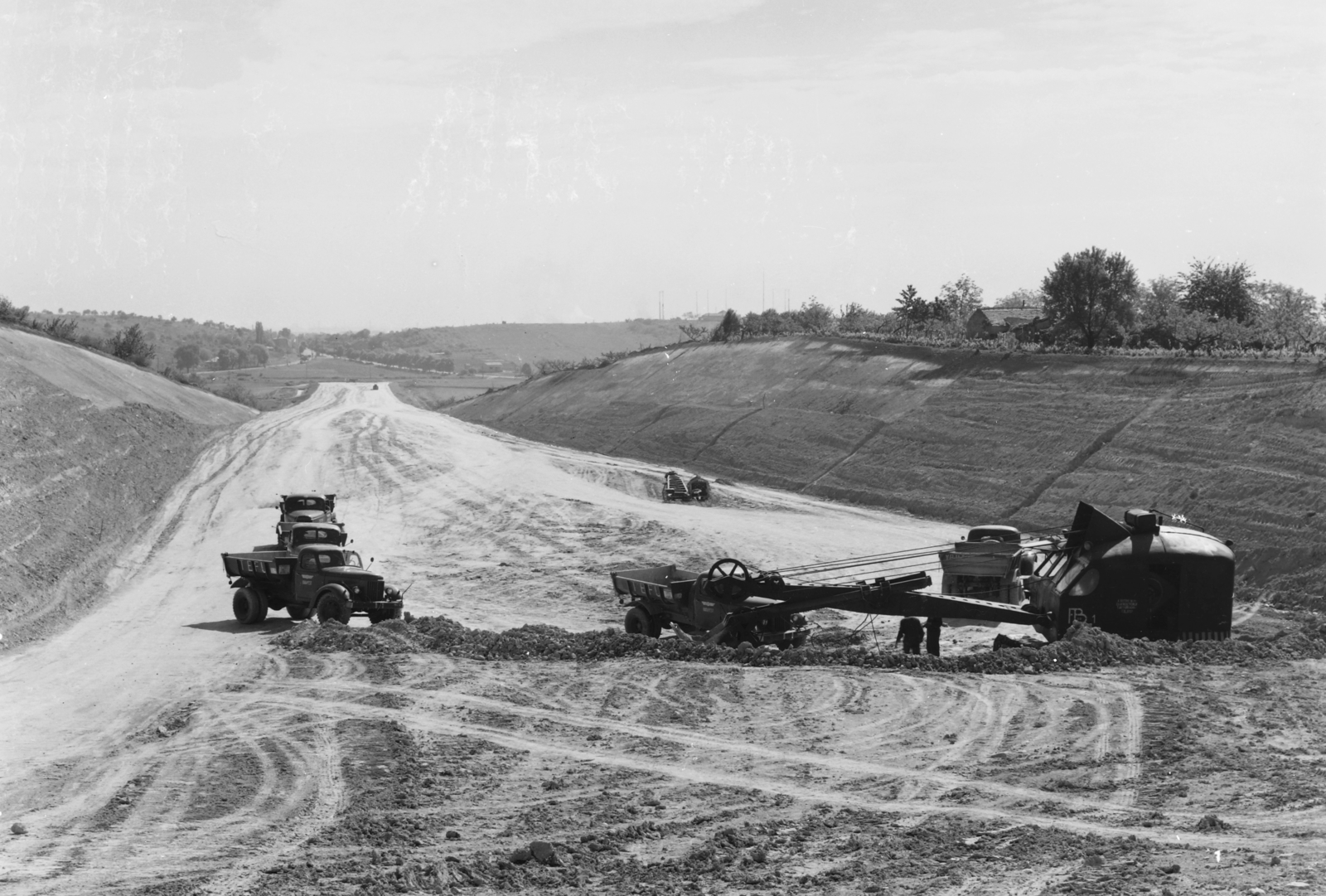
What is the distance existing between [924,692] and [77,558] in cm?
2677

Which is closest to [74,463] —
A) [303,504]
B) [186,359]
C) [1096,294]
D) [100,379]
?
[303,504]

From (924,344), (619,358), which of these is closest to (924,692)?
(924,344)

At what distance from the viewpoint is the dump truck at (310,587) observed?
2641cm

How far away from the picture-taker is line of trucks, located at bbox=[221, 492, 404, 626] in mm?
26406

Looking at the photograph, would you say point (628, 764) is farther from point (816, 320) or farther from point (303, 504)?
point (816, 320)

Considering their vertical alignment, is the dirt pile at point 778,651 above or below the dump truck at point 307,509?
below

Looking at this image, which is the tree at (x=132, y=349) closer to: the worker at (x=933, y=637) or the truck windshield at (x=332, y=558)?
the truck windshield at (x=332, y=558)

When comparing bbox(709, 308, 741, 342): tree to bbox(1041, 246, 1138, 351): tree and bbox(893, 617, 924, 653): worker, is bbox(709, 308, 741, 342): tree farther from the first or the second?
bbox(893, 617, 924, 653): worker

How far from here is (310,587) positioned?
27.0 metres

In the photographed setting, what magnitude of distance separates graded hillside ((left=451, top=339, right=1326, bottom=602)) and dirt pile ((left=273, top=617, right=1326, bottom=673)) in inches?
471

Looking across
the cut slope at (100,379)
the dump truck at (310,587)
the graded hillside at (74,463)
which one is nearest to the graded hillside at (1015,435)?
the cut slope at (100,379)

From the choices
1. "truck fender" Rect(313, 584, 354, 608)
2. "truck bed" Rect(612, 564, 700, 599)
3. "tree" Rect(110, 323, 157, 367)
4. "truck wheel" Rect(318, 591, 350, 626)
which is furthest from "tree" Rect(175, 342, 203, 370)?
"truck bed" Rect(612, 564, 700, 599)

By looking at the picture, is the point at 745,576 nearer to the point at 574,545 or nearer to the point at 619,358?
the point at 574,545

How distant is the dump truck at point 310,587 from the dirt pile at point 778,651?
0.83 m
